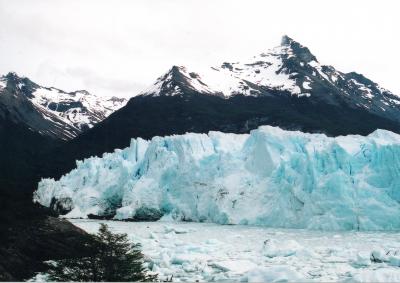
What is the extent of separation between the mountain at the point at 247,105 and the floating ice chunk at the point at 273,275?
128ft

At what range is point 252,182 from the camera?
26.4 m

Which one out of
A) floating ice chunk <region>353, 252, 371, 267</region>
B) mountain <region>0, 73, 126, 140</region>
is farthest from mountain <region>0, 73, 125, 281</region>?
floating ice chunk <region>353, 252, 371, 267</region>

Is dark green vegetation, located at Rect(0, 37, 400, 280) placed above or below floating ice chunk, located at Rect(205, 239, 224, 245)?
above

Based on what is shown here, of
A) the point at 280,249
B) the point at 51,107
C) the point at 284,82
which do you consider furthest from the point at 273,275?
the point at 51,107

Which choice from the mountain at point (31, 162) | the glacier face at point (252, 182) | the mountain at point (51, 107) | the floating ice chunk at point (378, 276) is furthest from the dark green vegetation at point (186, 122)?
the floating ice chunk at point (378, 276)

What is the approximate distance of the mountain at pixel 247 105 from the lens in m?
56.2

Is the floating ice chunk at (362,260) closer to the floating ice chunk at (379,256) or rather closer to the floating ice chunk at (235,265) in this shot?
the floating ice chunk at (379,256)

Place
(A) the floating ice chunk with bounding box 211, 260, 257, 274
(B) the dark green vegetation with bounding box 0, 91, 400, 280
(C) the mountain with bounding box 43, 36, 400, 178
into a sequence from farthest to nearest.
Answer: (C) the mountain with bounding box 43, 36, 400, 178
(B) the dark green vegetation with bounding box 0, 91, 400, 280
(A) the floating ice chunk with bounding box 211, 260, 257, 274

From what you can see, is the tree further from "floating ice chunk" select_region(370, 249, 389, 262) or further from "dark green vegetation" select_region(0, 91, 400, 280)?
"dark green vegetation" select_region(0, 91, 400, 280)

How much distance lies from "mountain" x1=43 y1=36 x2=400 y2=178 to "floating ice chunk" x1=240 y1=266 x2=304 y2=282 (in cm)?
3892

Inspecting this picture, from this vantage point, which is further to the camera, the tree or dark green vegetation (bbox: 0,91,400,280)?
dark green vegetation (bbox: 0,91,400,280)

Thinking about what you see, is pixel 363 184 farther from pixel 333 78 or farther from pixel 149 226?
pixel 333 78

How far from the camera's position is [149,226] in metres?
25.0

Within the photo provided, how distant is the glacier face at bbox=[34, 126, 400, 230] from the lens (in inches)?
901
